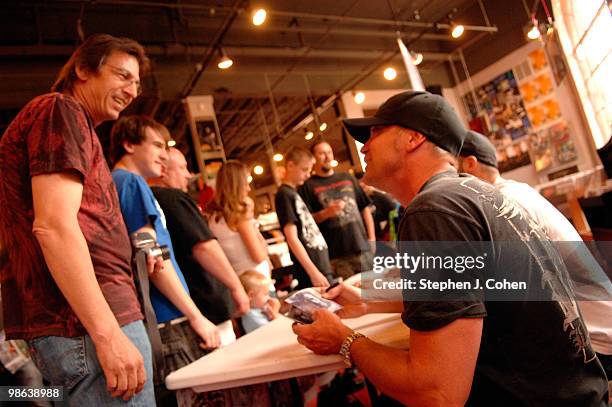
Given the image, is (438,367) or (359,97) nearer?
(438,367)

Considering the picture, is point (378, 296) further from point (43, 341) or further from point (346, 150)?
point (346, 150)

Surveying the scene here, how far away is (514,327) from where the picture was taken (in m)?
0.94

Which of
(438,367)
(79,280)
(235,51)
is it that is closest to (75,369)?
(79,280)

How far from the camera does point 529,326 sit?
37.0 inches

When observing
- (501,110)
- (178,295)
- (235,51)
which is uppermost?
(235,51)

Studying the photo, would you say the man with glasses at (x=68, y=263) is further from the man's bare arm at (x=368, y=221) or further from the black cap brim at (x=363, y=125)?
the man's bare arm at (x=368, y=221)

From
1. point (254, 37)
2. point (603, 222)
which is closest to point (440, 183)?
point (603, 222)

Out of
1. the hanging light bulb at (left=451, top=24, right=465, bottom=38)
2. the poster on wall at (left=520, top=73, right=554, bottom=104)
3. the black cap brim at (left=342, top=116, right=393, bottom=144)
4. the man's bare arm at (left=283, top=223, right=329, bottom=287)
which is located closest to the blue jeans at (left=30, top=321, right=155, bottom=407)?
the black cap brim at (left=342, top=116, right=393, bottom=144)

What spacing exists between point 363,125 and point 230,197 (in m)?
1.65

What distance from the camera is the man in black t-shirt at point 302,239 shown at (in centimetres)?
312

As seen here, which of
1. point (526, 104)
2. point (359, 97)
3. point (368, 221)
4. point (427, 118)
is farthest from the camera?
point (359, 97)

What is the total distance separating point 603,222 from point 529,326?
1.51 metres

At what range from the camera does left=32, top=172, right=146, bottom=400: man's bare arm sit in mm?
945

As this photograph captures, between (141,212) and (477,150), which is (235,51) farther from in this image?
(141,212)
